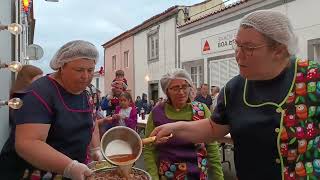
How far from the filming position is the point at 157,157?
10.2 feet

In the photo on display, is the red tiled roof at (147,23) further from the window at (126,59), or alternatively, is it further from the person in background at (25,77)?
the person in background at (25,77)

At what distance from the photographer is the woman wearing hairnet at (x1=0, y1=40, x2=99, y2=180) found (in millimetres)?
1966

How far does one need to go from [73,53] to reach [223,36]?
13.2 metres

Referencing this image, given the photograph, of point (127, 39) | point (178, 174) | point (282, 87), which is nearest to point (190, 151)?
point (178, 174)

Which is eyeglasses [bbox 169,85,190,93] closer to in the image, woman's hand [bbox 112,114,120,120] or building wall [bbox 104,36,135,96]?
woman's hand [bbox 112,114,120,120]

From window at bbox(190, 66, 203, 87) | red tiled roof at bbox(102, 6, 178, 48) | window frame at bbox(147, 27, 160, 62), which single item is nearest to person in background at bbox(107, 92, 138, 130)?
window at bbox(190, 66, 203, 87)

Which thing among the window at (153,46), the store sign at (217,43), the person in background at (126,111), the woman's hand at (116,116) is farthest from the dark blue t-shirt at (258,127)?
the window at (153,46)

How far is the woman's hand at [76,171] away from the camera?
1904 millimetres

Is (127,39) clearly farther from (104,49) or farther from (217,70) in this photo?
(217,70)

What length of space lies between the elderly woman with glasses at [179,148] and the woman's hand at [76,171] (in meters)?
1.04

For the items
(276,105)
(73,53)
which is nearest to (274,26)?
(276,105)

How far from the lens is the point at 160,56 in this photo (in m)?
Answer: 20.5

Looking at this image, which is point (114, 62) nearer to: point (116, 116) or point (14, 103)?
point (116, 116)

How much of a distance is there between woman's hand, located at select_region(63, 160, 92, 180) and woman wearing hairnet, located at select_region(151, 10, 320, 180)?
28.5 inches
